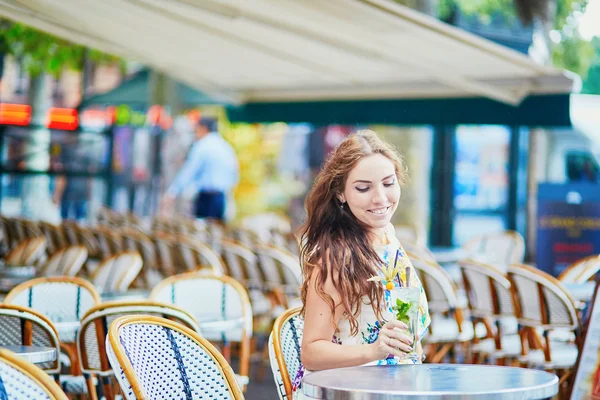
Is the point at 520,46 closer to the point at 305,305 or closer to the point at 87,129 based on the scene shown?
the point at 87,129

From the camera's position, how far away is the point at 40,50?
13750 mm

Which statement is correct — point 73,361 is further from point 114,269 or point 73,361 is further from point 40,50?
point 40,50

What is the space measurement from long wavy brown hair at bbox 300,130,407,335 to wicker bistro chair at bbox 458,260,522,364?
Result: 3.13 m

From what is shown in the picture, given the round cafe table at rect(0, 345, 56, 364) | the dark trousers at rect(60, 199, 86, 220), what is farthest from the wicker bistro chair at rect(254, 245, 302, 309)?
the dark trousers at rect(60, 199, 86, 220)

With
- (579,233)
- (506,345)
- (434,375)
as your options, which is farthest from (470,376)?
(579,233)

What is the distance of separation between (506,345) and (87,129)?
7.99 metres

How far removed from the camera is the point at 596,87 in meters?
18.1

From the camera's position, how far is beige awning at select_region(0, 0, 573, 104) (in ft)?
21.2

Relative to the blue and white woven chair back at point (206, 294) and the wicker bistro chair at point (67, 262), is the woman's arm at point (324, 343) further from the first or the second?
the wicker bistro chair at point (67, 262)

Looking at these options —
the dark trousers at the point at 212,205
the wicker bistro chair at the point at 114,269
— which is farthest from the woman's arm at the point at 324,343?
the dark trousers at the point at 212,205

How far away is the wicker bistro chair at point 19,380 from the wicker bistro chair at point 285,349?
1.06m

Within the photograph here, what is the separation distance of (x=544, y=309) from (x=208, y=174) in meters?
6.39

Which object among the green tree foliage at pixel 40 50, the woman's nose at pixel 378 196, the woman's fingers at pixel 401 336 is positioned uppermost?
the green tree foliage at pixel 40 50

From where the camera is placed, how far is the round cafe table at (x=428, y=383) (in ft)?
7.97
